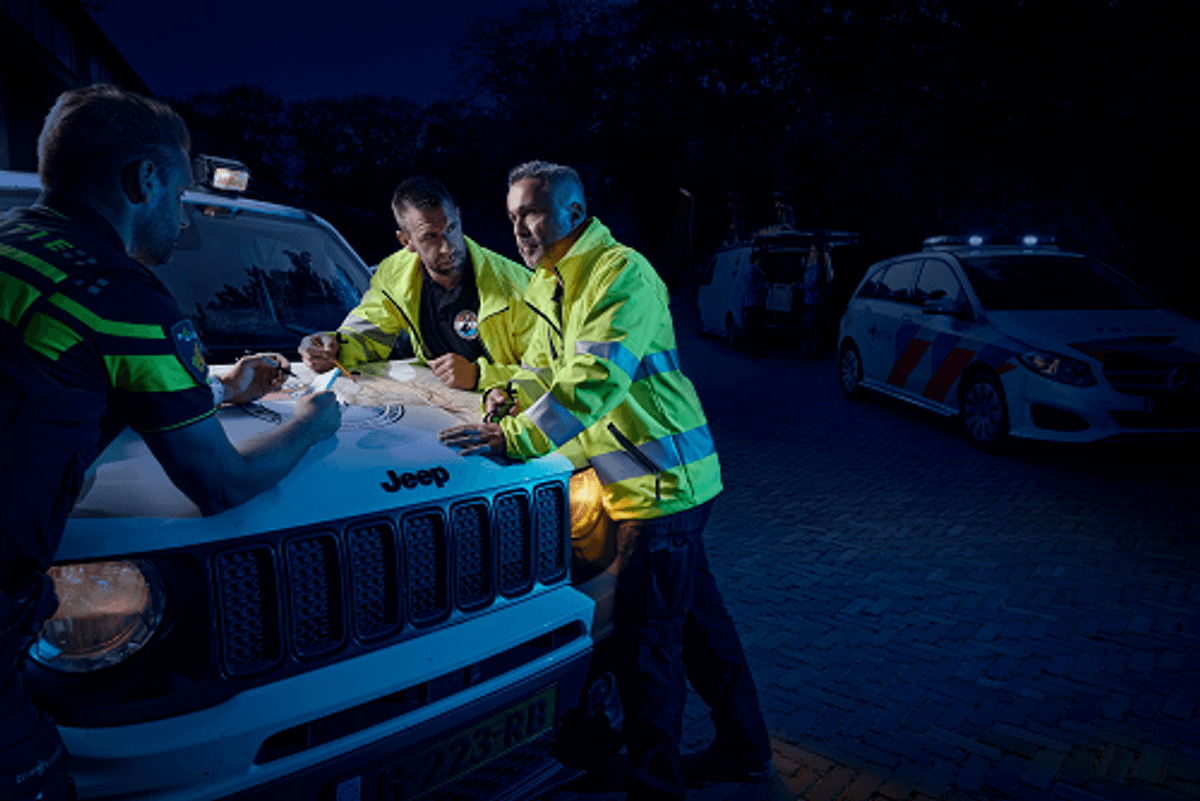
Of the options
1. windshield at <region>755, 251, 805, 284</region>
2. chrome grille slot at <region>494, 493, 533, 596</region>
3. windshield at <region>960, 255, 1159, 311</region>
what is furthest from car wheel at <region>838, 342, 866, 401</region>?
chrome grille slot at <region>494, 493, 533, 596</region>

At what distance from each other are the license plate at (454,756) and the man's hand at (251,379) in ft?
4.06

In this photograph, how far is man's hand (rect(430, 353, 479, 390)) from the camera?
9.80 feet

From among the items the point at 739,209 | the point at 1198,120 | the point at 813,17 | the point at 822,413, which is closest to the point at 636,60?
the point at 813,17

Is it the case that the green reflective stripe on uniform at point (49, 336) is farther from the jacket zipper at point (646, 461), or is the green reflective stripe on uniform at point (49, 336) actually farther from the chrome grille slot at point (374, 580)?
the jacket zipper at point (646, 461)

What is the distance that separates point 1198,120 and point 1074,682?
40.5 ft

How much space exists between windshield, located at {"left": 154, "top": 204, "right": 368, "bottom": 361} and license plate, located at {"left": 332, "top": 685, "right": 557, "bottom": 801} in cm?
185

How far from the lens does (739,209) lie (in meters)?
25.7

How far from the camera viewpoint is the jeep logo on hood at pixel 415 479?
6.31ft

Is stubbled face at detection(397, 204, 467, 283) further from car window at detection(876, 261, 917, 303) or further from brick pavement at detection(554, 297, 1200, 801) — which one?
car window at detection(876, 261, 917, 303)

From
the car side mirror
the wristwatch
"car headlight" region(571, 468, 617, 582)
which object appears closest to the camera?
the wristwatch

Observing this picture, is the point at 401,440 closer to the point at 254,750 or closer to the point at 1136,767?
the point at 254,750

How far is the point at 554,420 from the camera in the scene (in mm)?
2246

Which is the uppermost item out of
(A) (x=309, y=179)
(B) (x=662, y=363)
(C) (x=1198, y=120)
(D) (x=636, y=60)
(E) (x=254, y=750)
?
(D) (x=636, y=60)

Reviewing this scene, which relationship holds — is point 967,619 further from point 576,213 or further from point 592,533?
point 576,213
